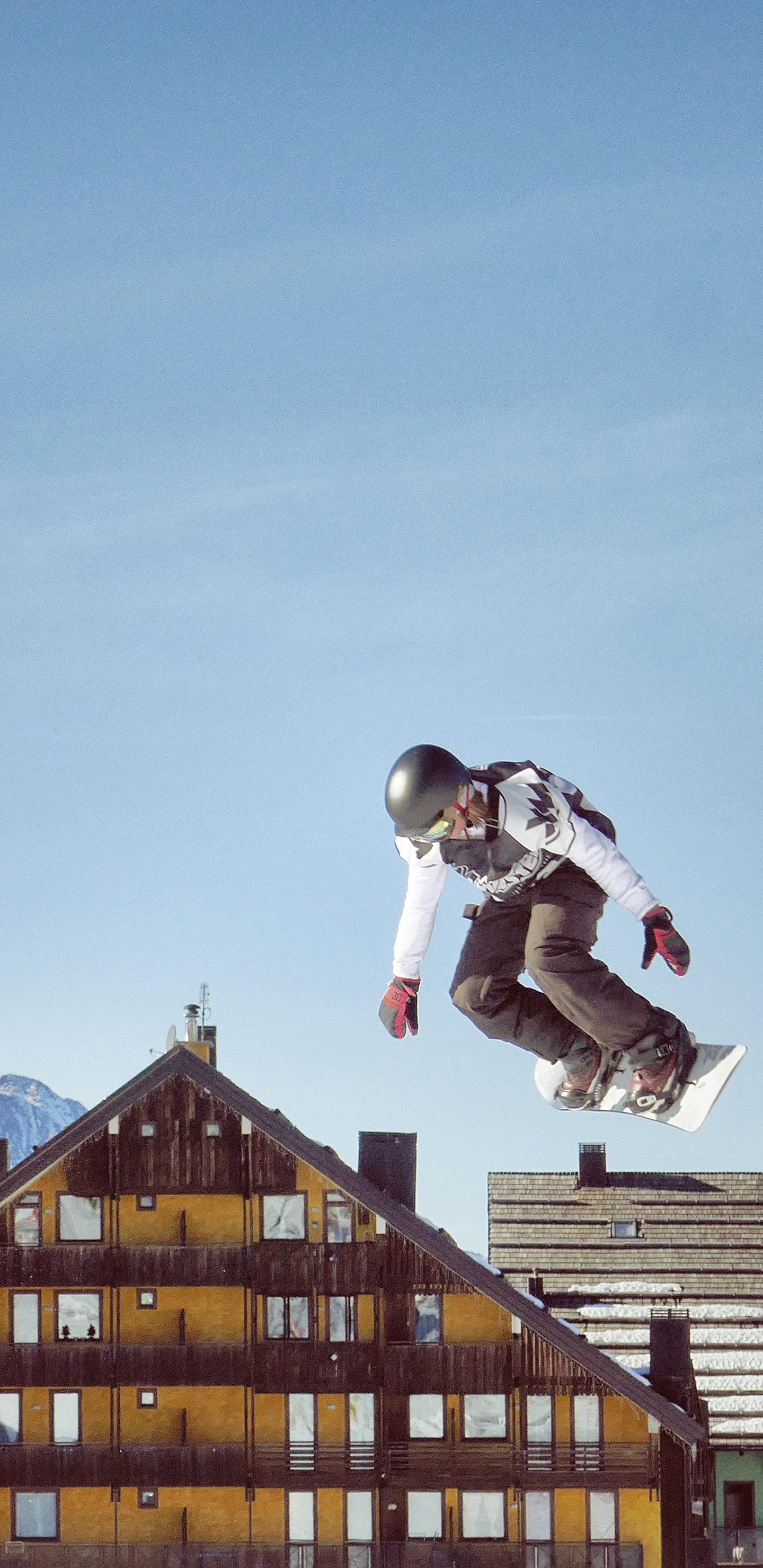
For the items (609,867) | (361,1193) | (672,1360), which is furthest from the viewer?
(672,1360)

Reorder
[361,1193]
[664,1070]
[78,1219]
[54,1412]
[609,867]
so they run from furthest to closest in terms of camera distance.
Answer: [78,1219]
[54,1412]
[361,1193]
[664,1070]
[609,867]

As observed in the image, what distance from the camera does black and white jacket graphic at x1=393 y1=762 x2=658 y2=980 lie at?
1094cm

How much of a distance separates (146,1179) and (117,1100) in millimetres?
1805

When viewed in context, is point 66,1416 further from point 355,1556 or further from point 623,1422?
point 623,1422

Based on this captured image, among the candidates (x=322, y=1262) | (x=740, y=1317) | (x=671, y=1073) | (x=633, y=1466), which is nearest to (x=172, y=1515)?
(x=322, y=1262)

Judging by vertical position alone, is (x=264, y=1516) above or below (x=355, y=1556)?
above

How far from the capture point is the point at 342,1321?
159 feet

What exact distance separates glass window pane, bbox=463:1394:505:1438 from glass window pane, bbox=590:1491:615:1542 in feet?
7.23

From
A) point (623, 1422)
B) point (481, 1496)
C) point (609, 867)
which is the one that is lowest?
point (481, 1496)

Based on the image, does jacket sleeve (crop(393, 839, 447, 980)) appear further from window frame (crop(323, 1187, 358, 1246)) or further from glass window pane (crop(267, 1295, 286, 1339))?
glass window pane (crop(267, 1295, 286, 1339))

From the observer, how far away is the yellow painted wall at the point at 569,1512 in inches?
1870

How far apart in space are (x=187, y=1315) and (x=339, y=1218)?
12.0 feet

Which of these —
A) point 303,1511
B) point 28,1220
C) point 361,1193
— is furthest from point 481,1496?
point 28,1220

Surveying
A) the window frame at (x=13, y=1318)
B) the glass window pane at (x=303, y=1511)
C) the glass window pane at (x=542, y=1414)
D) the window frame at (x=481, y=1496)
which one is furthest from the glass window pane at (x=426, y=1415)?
the window frame at (x=13, y=1318)
